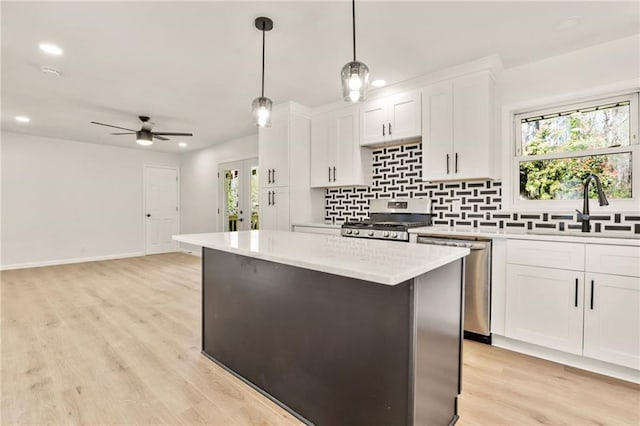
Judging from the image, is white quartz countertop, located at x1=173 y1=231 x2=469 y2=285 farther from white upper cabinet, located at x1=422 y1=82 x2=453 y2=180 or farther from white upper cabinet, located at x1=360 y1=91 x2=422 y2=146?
white upper cabinet, located at x1=360 y1=91 x2=422 y2=146

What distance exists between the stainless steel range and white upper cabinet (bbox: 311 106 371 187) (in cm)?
42

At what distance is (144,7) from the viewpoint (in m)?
2.14

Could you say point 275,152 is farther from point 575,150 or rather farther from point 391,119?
point 575,150

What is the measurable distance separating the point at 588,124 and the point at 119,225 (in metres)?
8.06

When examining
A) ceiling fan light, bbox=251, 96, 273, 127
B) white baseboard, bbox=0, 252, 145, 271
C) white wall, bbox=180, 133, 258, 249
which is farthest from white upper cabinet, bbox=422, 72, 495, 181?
white baseboard, bbox=0, 252, 145, 271

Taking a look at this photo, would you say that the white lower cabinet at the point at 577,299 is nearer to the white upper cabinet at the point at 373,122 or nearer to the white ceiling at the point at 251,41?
the white ceiling at the point at 251,41

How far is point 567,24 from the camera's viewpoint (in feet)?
7.61

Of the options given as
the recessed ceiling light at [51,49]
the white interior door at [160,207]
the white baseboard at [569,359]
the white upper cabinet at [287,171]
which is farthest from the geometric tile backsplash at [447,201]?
the white interior door at [160,207]

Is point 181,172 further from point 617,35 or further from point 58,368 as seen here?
point 617,35

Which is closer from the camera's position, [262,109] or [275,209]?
[262,109]

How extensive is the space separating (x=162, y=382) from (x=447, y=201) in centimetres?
305

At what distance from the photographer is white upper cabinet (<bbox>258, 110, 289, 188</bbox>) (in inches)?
163

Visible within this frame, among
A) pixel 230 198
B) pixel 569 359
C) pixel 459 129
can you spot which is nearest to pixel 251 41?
pixel 459 129

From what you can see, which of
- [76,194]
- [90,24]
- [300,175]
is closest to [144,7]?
[90,24]
